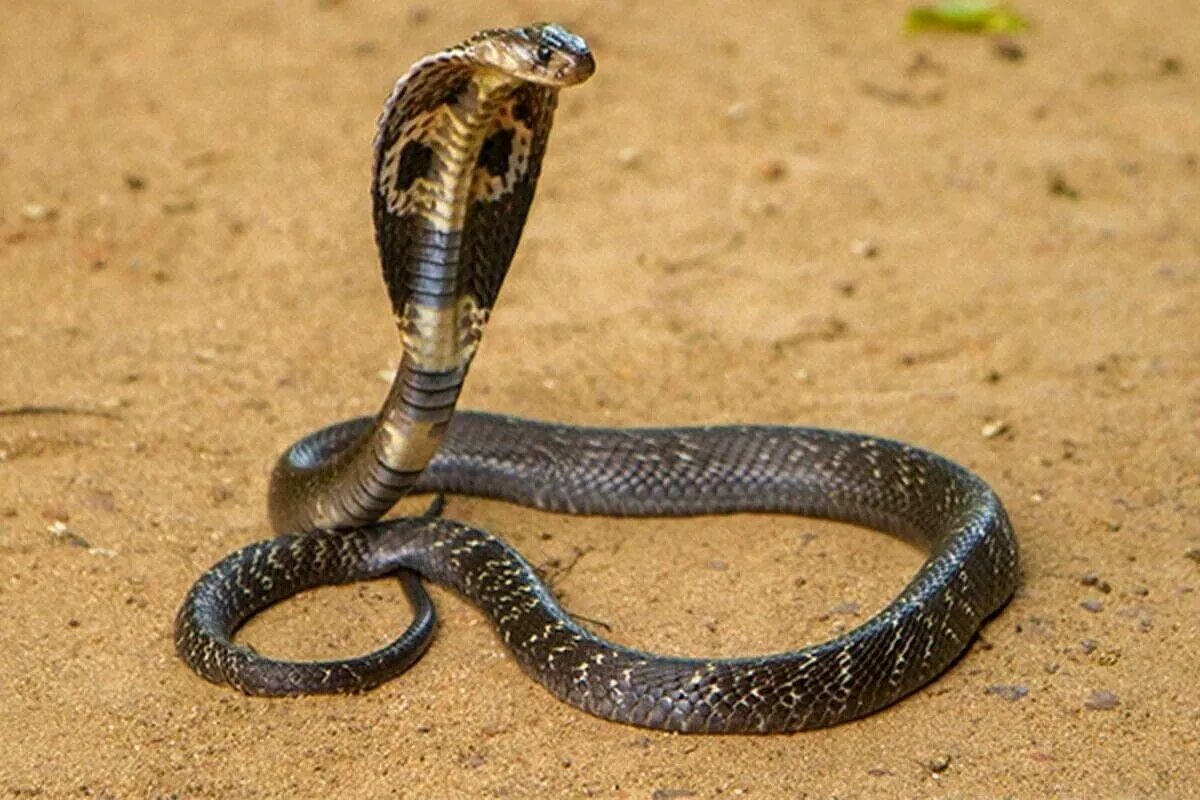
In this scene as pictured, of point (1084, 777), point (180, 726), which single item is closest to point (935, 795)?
point (1084, 777)

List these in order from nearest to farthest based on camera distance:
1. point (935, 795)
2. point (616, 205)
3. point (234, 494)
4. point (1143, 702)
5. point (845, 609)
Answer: point (935, 795) < point (1143, 702) < point (845, 609) < point (234, 494) < point (616, 205)

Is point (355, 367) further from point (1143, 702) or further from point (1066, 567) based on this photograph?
point (1143, 702)

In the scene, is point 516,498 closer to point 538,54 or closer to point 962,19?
point 538,54

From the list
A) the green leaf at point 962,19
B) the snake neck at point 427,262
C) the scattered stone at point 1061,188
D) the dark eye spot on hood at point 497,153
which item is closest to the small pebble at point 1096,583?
the snake neck at point 427,262

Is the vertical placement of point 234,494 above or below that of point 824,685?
below

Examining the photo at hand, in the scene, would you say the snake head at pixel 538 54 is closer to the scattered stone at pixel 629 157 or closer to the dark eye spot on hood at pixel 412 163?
the dark eye spot on hood at pixel 412 163

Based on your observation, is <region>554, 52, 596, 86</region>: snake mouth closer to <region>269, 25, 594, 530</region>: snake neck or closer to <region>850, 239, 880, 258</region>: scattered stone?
<region>269, 25, 594, 530</region>: snake neck

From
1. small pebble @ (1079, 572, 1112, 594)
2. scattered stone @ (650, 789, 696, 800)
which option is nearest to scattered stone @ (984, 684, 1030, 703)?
small pebble @ (1079, 572, 1112, 594)
